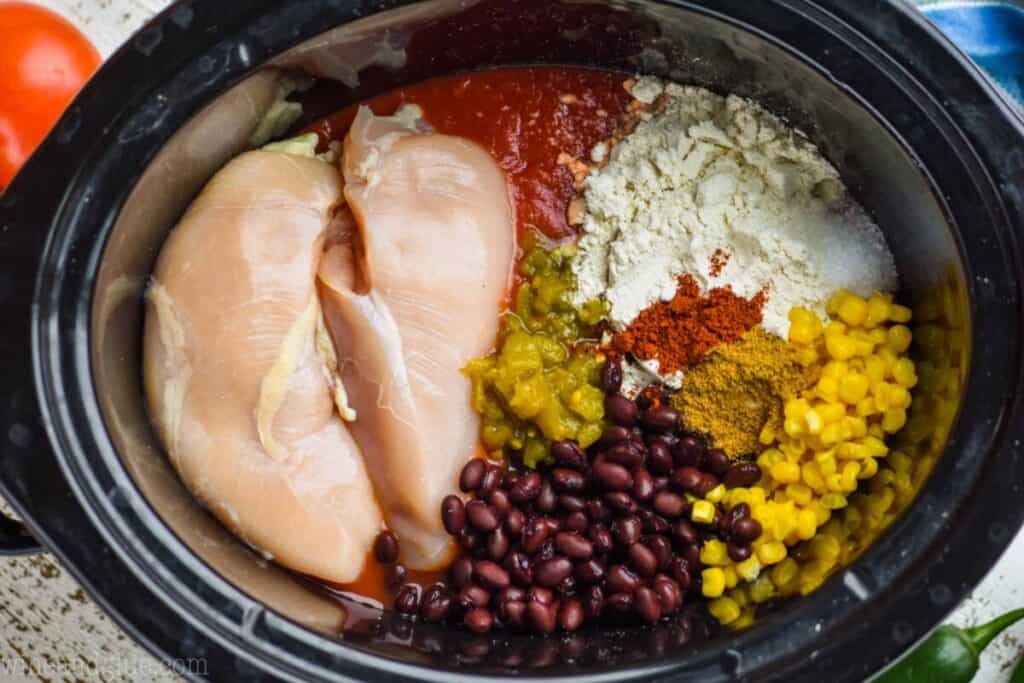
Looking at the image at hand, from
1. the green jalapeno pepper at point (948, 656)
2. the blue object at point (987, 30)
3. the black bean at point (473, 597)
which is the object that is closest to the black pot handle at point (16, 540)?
the black bean at point (473, 597)

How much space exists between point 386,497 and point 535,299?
429 millimetres

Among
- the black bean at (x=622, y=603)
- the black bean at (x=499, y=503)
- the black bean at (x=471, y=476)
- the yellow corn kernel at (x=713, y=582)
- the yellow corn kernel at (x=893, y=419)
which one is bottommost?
the black bean at (x=622, y=603)

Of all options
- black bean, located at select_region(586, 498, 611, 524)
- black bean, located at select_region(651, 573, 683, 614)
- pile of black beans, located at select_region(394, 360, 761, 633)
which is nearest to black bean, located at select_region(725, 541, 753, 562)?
pile of black beans, located at select_region(394, 360, 761, 633)

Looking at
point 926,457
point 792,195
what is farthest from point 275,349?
point 926,457

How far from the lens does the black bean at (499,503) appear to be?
180 centimetres

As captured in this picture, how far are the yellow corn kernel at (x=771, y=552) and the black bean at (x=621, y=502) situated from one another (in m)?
0.21

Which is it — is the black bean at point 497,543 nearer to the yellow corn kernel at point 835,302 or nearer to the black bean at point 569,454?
the black bean at point 569,454

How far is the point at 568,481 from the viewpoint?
71.2 inches

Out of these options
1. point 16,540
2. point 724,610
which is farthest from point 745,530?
point 16,540

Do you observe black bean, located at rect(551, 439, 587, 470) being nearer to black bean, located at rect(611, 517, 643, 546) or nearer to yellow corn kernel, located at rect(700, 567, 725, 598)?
black bean, located at rect(611, 517, 643, 546)

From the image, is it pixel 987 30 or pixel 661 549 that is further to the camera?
pixel 987 30

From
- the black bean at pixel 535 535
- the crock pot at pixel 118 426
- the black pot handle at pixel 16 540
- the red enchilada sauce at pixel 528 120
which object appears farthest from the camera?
the red enchilada sauce at pixel 528 120

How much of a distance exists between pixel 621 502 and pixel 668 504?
0.08 meters

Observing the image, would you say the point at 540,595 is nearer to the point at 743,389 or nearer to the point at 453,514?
the point at 453,514
